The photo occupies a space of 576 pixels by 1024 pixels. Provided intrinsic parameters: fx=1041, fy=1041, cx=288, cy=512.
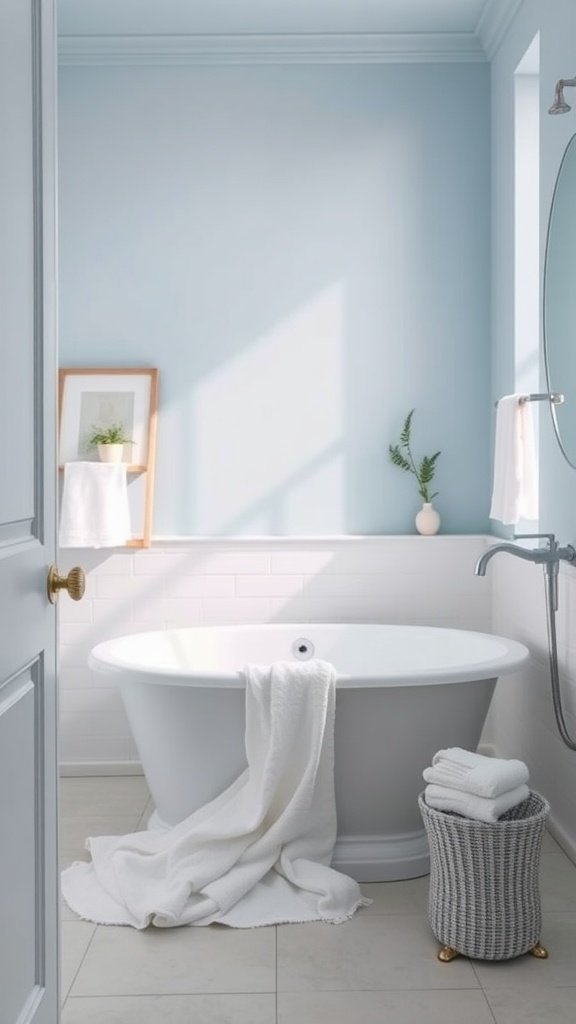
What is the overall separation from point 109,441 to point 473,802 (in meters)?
2.19

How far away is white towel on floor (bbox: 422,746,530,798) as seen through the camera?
2.47 meters

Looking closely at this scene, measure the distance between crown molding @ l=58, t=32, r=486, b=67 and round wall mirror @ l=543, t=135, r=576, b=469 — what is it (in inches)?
49.2

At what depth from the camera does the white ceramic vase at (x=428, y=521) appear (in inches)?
163

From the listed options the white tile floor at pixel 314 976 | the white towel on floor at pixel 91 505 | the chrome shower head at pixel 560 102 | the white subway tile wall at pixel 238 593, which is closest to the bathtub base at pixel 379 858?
the white tile floor at pixel 314 976

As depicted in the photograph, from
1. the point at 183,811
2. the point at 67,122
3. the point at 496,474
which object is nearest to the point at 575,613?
the point at 496,474

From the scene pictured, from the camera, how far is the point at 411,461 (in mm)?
4227

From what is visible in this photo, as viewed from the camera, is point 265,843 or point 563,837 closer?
point 265,843

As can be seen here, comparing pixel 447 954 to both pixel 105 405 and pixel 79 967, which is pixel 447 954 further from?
pixel 105 405

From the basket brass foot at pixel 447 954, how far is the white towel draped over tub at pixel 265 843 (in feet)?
1.08

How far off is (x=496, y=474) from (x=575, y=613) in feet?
2.17

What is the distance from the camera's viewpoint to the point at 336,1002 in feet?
7.64

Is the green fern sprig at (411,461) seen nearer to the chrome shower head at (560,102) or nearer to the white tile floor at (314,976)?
the chrome shower head at (560,102)

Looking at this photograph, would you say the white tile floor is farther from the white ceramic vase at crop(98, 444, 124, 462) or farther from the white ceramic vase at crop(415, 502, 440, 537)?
the white ceramic vase at crop(98, 444, 124, 462)

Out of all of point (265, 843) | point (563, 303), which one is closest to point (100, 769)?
point (265, 843)
